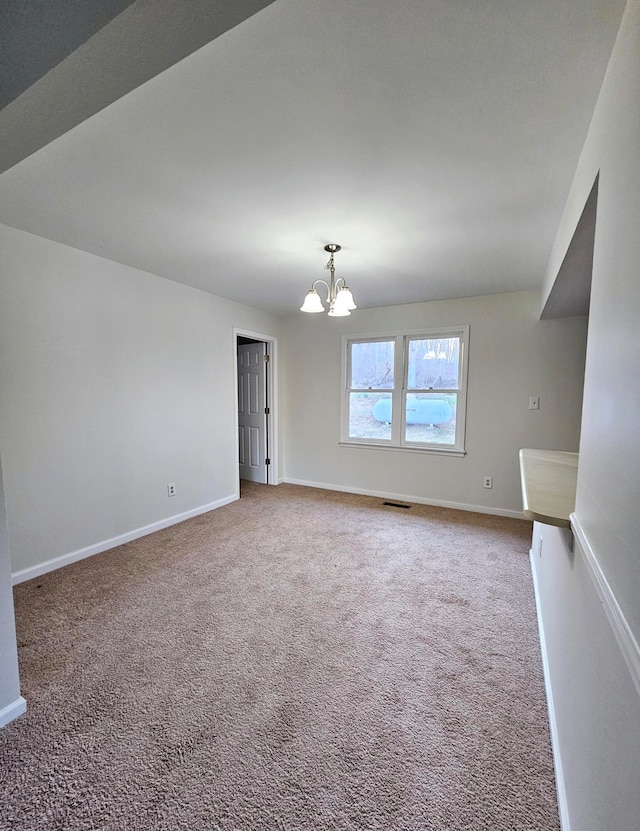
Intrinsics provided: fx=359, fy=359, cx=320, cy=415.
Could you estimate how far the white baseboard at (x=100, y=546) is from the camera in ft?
8.26

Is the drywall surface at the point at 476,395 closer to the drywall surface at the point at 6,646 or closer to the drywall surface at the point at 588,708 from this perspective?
the drywall surface at the point at 588,708

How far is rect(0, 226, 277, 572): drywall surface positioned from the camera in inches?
96.6

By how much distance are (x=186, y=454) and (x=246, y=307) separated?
190 centimetres

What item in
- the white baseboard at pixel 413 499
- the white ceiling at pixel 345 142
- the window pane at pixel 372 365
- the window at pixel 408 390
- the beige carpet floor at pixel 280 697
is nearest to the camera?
the white ceiling at pixel 345 142

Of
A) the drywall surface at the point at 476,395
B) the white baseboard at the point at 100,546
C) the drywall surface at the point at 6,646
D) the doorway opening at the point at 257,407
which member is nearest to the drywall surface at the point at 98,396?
the white baseboard at the point at 100,546

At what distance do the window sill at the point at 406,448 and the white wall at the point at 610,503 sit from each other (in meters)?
2.79

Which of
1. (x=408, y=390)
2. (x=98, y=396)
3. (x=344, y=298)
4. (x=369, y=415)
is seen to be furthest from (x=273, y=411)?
(x=344, y=298)

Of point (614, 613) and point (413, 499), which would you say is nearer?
point (614, 613)

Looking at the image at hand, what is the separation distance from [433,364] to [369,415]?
1.00 metres

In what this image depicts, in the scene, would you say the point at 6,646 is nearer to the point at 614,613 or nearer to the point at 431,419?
the point at 614,613

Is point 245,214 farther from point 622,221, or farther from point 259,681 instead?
point 259,681

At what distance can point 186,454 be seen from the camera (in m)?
3.70

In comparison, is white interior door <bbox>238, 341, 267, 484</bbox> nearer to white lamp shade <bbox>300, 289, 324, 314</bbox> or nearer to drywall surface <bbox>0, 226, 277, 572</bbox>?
drywall surface <bbox>0, 226, 277, 572</bbox>

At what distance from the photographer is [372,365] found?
451 cm
